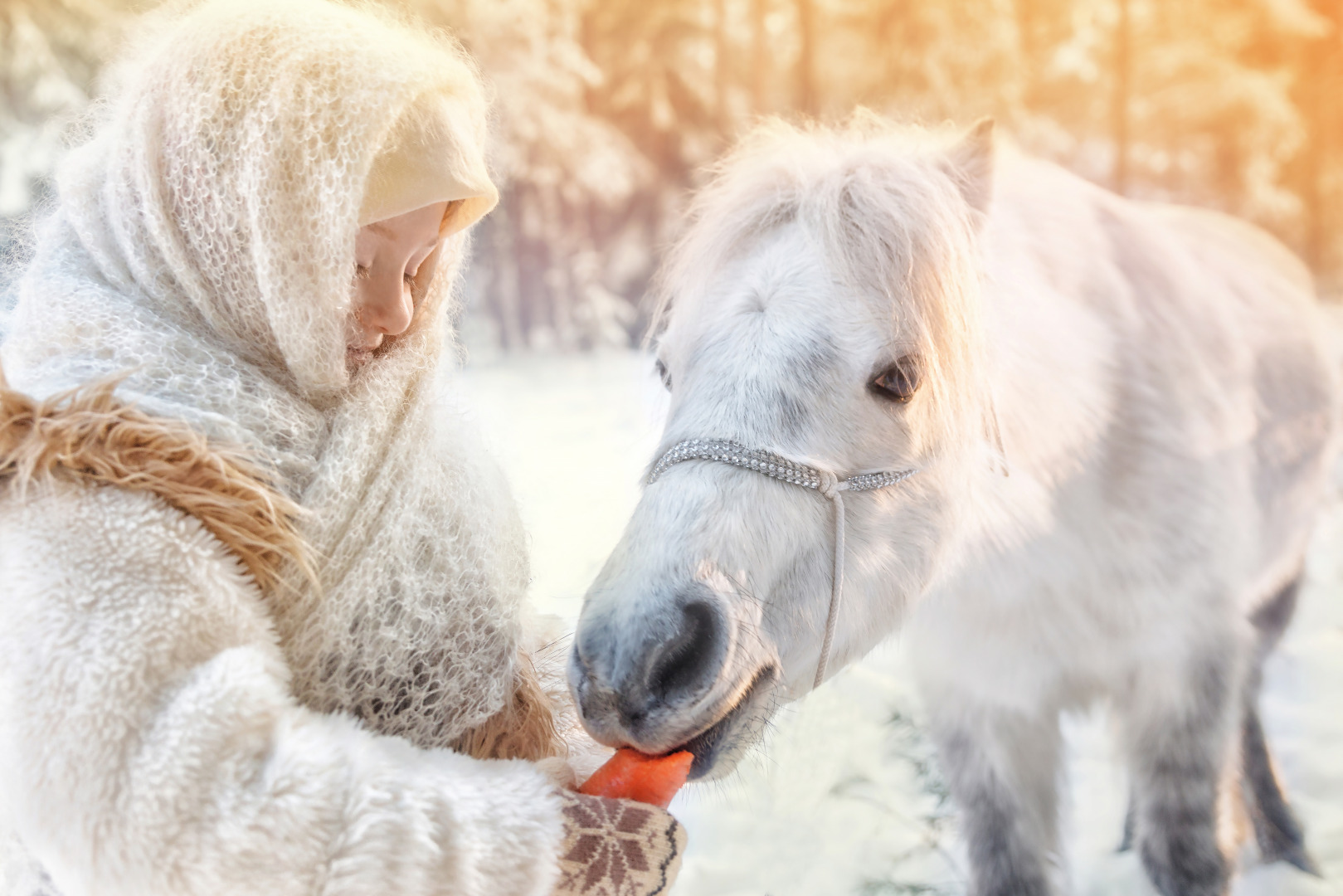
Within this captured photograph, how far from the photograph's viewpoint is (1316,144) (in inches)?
50.1

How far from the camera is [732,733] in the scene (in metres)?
0.64

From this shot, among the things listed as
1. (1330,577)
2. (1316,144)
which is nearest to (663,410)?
(1316,144)

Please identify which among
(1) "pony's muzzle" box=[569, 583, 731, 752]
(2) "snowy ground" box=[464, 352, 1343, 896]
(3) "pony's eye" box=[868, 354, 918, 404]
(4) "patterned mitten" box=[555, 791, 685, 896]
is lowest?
(2) "snowy ground" box=[464, 352, 1343, 896]

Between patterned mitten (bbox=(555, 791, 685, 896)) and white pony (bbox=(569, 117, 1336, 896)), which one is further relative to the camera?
white pony (bbox=(569, 117, 1336, 896))

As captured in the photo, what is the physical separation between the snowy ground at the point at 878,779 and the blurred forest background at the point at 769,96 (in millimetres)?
446

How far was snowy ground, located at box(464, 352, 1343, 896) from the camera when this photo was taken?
1276mm

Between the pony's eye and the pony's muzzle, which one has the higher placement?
the pony's eye

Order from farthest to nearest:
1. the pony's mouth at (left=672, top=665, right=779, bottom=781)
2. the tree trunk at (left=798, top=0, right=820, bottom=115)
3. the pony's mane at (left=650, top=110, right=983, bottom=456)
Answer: the tree trunk at (left=798, top=0, right=820, bottom=115)
the pony's mane at (left=650, top=110, right=983, bottom=456)
the pony's mouth at (left=672, top=665, right=779, bottom=781)

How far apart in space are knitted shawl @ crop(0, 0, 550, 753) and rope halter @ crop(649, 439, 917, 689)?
0.21 m

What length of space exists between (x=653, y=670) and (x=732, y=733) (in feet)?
0.40

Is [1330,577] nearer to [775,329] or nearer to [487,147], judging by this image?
[775,329]

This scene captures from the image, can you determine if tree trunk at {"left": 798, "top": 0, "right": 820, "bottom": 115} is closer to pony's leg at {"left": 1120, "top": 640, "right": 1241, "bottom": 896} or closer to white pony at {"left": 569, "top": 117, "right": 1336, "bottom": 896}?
white pony at {"left": 569, "top": 117, "right": 1336, "bottom": 896}

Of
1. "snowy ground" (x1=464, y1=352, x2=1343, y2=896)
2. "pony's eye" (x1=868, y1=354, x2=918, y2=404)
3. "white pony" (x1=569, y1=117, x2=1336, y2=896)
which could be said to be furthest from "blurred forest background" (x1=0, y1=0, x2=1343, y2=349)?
"pony's eye" (x1=868, y1=354, x2=918, y2=404)

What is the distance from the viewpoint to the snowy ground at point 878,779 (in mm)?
1276
